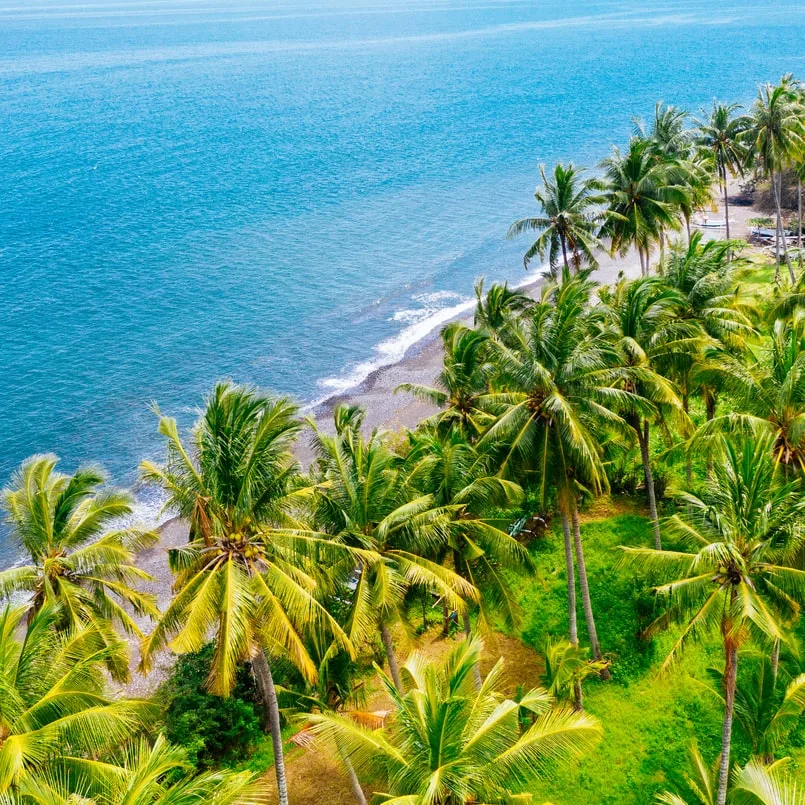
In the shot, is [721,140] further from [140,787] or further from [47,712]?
[140,787]

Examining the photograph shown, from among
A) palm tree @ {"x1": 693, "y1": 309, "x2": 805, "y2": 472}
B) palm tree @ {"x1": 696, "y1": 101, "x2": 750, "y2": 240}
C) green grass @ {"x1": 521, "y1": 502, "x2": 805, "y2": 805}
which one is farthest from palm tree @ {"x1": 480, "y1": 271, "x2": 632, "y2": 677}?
palm tree @ {"x1": 696, "y1": 101, "x2": 750, "y2": 240}

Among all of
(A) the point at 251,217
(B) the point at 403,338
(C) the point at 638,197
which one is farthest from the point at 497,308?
(A) the point at 251,217

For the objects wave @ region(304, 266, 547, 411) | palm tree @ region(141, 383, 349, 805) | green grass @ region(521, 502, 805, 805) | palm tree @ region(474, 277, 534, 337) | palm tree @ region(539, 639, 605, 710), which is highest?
palm tree @ region(474, 277, 534, 337)

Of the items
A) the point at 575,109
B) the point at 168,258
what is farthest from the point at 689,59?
the point at 168,258

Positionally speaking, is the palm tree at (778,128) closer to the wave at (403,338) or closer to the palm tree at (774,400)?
the wave at (403,338)

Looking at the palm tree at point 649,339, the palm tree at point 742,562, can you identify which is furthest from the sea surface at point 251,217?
the palm tree at point 742,562

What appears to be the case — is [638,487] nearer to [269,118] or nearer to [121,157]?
[121,157]

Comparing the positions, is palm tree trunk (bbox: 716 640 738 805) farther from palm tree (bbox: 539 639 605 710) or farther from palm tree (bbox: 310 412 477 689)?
palm tree (bbox: 310 412 477 689)
